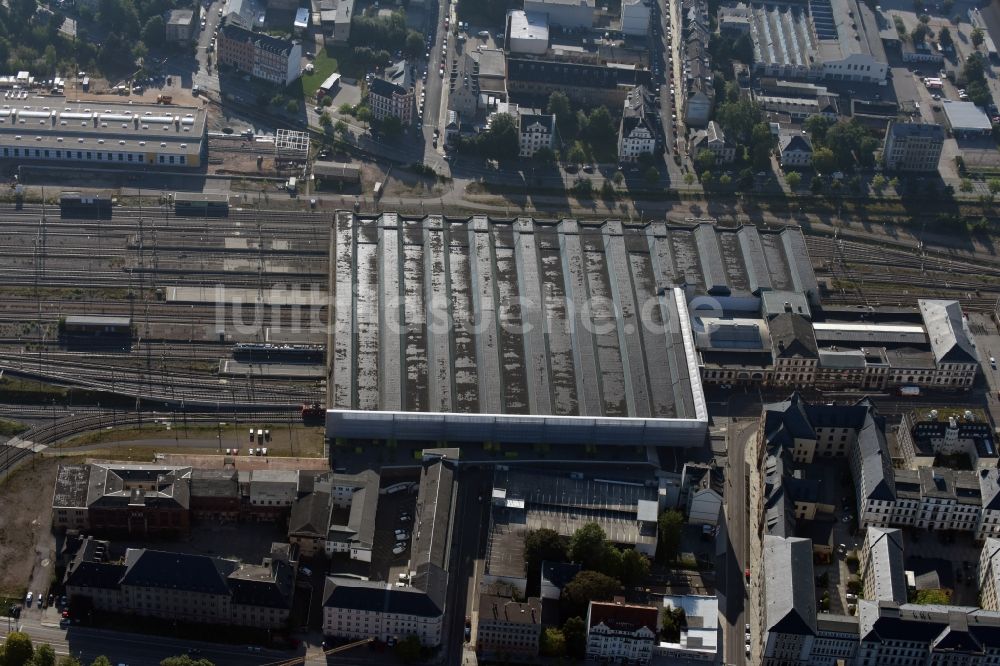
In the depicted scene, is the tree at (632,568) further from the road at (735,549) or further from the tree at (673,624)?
the road at (735,549)

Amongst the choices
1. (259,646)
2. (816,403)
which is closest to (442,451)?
(259,646)

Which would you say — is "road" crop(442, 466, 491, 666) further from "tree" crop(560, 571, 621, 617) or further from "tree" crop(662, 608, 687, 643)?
"tree" crop(662, 608, 687, 643)

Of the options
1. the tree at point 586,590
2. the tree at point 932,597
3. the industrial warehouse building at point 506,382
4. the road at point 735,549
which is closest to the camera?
the tree at point 586,590

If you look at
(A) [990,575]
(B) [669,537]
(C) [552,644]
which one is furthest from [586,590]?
(A) [990,575]

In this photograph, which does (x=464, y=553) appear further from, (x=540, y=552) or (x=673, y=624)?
(x=673, y=624)

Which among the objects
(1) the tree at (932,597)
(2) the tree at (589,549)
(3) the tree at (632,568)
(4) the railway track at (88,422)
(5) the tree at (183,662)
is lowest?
(5) the tree at (183,662)

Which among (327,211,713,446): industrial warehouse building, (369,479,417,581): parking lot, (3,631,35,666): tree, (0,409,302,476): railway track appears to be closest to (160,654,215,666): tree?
(3,631,35,666): tree

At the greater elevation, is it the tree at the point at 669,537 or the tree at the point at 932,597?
the tree at the point at 669,537

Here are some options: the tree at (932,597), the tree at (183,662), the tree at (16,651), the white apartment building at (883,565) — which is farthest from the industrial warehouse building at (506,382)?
the tree at (16,651)
